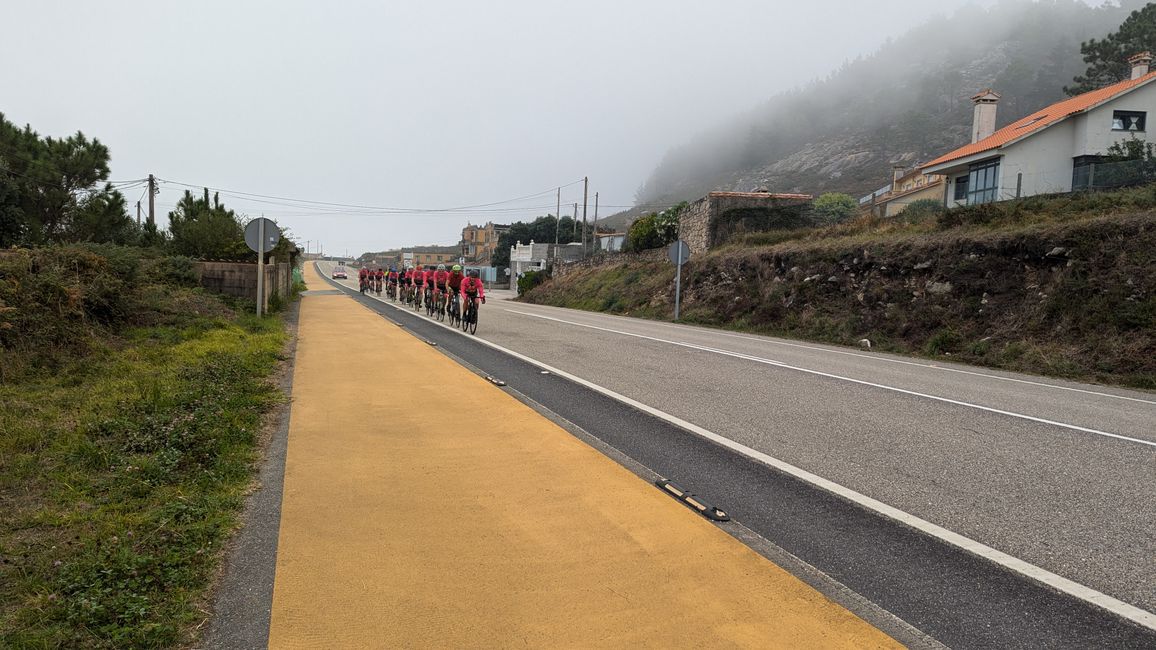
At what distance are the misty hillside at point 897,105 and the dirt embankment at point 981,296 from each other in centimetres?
7269

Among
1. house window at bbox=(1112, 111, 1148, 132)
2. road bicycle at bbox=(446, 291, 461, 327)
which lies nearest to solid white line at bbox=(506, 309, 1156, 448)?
road bicycle at bbox=(446, 291, 461, 327)

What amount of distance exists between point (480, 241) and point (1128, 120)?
10734 centimetres

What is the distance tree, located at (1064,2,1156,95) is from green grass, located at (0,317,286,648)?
51414 mm

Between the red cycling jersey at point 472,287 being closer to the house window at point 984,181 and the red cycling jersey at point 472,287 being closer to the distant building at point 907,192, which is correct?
the distant building at point 907,192

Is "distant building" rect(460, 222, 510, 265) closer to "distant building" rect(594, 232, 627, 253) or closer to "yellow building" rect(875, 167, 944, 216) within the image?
"distant building" rect(594, 232, 627, 253)

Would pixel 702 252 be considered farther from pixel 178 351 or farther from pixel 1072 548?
pixel 1072 548

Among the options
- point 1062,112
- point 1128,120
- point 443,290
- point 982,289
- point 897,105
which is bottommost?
point 443,290

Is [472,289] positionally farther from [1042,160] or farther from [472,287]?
[1042,160]

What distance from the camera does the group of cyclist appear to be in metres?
16.7

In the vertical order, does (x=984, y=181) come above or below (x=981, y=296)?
above

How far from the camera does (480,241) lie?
12750 cm

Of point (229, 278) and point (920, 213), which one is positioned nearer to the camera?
point (229, 278)

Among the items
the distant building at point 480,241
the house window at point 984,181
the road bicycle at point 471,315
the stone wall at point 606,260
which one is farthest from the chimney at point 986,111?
the distant building at point 480,241

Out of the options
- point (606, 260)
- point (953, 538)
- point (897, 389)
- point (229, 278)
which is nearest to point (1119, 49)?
point (606, 260)
